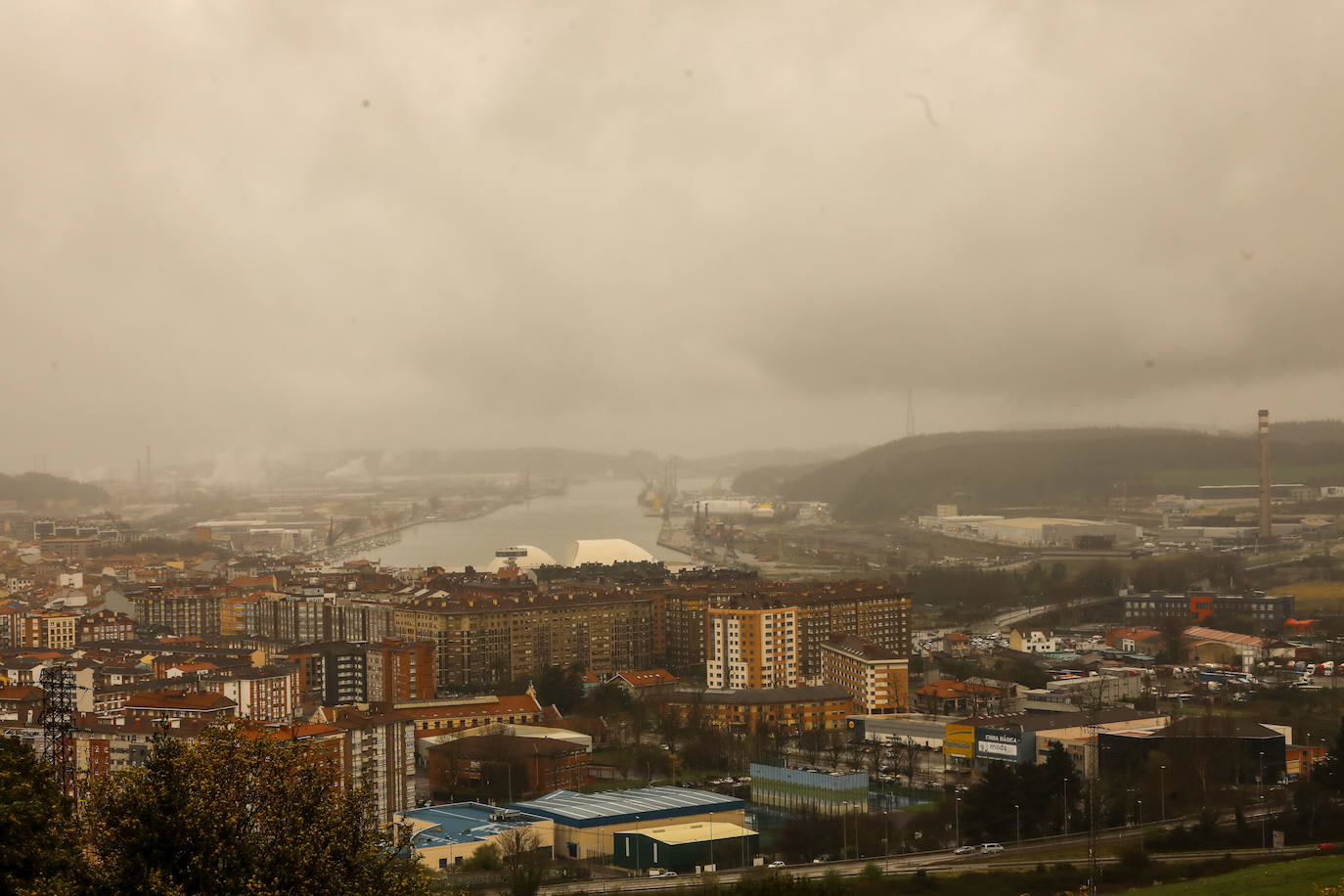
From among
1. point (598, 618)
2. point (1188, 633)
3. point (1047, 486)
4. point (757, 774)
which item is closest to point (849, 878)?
point (757, 774)

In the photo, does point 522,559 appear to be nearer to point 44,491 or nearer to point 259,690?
point 259,690

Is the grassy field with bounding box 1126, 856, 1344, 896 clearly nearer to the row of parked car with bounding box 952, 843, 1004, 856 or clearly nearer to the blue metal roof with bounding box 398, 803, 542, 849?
the row of parked car with bounding box 952, 843, 1004, 856

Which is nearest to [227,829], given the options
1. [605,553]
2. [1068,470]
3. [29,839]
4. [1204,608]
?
[29,839]

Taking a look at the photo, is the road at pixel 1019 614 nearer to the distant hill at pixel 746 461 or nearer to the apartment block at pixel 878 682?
the apartment block at pixel 878 682

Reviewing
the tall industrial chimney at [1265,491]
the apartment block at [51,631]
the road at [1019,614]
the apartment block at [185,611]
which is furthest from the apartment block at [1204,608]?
the apartment block at [51,631]

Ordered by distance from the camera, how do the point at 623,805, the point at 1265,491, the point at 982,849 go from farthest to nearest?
1. the point at 1265,491
2. the point at 623,805
3. the point at 982,849

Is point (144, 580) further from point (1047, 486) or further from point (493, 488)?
point (493, 488)
